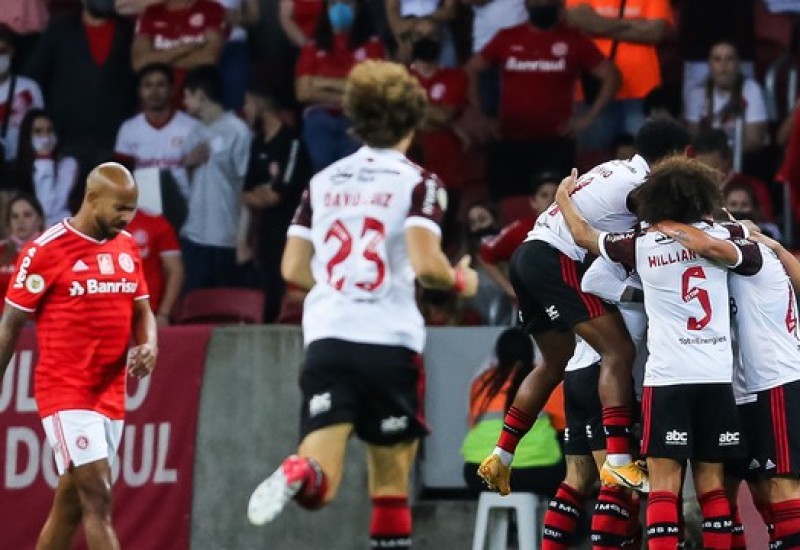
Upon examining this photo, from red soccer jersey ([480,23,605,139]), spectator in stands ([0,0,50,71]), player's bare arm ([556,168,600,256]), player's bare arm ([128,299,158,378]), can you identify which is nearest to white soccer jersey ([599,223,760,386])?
player's bare arm ([556,168,600,256])

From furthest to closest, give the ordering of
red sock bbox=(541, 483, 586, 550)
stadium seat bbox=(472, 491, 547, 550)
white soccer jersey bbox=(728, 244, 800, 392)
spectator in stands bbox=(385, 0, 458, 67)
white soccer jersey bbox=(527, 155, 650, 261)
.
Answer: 1. spectator in stands bbox=(385, 0, 458, 67)
2. stadium seat bbox=(472, 491, 547, 550)
3. red sock bbox=(541, 483, 586, 550)
4. white soccer jersey bbox=(527, 155, 650, 261)
5. white soccer jersey bbox=(728, 244, 800, 392)

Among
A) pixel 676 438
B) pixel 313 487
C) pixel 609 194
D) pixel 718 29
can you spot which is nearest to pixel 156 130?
pixel 718 29

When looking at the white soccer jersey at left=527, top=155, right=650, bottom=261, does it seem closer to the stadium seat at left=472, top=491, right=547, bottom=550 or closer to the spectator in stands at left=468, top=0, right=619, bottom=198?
the stadium seat at left=472, top=491, right=547, bottom=550

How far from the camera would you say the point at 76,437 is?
11.5 metres

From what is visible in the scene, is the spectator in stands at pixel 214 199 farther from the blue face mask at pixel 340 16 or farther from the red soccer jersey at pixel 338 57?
the blue face mask at pixel 340 16

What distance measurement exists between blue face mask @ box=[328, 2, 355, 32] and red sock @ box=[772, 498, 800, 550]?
23.2 ft

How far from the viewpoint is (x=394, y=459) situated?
9.47 metres

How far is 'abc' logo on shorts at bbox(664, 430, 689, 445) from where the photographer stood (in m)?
10.5

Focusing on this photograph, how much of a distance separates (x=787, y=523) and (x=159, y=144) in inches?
303

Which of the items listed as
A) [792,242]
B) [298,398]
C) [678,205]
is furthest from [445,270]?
[792,242]

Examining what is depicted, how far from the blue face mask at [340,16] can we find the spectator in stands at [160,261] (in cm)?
211

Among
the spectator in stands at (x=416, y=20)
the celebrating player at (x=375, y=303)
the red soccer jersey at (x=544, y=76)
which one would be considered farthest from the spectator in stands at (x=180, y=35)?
the celebrating player at (x=375, y=303)

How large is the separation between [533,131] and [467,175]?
0.75 m

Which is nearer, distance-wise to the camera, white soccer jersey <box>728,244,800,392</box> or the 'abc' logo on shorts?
the 'abc' logo on shorts
